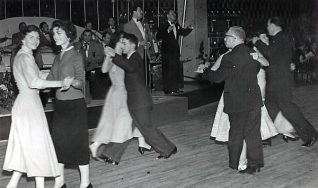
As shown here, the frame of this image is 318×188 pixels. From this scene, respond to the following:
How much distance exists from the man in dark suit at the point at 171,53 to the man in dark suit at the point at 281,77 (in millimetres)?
3183

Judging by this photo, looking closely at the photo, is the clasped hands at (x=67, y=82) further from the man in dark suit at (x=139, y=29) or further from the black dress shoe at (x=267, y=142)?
the man in dark suit at (x=139, y=29)

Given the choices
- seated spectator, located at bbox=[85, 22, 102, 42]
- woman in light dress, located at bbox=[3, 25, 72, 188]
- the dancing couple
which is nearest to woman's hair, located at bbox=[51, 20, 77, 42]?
woman in light dress, located at bbox=[3, 25, 72, 188]

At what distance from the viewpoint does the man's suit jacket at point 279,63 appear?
610cm

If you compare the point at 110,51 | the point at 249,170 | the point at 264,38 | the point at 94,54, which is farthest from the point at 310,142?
the point at 94,54

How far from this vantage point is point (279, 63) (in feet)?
20.3

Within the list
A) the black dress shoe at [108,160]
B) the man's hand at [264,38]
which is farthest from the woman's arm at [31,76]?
the man's hand at [264,38]

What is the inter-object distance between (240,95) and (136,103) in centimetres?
108

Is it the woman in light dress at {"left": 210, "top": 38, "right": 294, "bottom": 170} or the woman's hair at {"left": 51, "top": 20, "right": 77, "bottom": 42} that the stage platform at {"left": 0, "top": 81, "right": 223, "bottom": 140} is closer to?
the woman in light dress at {"left": 210, "top": 38, "right": 294, "bottom": 170}

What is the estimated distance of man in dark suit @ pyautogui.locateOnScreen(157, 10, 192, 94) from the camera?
9.40 metres

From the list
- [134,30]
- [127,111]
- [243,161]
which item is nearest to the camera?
[243,161]

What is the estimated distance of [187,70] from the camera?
13.1 meters

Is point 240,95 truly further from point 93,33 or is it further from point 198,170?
point 93,33

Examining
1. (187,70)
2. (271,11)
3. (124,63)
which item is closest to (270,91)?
Result: (124,63)

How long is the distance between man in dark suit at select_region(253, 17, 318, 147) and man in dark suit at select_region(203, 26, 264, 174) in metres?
0.95
